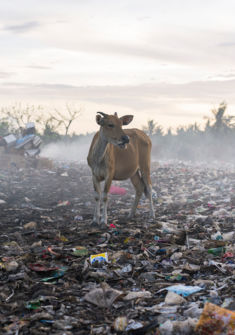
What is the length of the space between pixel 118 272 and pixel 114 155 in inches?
115

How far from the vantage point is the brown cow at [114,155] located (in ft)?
20.4

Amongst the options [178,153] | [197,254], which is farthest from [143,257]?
[178,153]

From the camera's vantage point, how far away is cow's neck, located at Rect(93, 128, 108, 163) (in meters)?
6.35

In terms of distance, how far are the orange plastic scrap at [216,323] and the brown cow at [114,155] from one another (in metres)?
3.63

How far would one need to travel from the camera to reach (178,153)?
89.6ft

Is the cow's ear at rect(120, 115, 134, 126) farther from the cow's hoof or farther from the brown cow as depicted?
the cow's hoof

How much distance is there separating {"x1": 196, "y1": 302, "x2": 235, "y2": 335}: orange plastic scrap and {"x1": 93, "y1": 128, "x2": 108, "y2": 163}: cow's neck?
3.96 m

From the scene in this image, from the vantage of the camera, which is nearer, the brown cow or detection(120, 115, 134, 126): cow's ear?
the brown cow

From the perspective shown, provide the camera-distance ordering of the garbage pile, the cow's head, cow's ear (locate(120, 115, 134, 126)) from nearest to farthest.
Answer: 1. the garbage pile
2. the cow's head
3. cow's ear (locate(120, 115, 134, 126))

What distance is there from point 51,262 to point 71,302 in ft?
3.49

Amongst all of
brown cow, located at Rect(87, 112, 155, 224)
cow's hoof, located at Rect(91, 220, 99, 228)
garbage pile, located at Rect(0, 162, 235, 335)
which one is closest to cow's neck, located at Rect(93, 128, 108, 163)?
brown cow, located at Rect(87, 112, 155, 224)

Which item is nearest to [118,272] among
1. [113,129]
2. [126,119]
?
[113,129]

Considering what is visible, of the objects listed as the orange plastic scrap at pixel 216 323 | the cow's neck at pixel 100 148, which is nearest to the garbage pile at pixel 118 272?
the orange plastic scrap at pixel 216 323

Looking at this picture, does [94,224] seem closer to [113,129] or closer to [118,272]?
[113,129]
